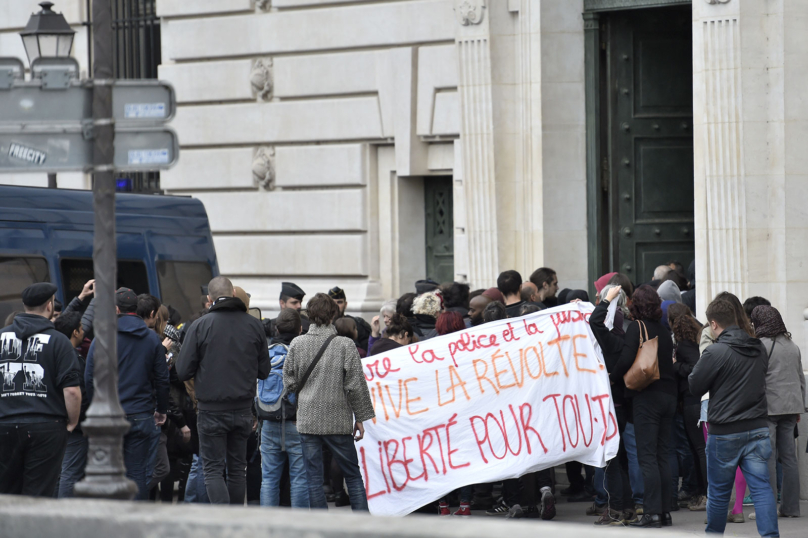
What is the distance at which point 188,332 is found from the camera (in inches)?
371

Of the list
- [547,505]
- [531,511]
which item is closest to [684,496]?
[547,505]

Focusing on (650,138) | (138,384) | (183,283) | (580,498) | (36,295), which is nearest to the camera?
(36,295)

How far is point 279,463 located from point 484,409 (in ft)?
5.27

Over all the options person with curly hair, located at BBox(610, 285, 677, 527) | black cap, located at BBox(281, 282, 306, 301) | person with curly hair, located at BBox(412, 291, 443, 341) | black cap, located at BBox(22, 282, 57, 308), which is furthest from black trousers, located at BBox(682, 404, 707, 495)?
black cap, located at BBox(22, 282, 57, 308)

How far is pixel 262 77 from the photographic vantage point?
1719cm

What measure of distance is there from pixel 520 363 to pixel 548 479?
1195 millimetres

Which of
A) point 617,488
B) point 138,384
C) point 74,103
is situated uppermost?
point 74,103

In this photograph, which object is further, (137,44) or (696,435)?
(137,44)

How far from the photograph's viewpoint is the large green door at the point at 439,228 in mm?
16500

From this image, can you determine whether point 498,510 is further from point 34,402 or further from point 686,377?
point 34,402

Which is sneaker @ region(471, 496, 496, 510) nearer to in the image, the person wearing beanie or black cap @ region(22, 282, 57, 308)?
the person wearing beanie

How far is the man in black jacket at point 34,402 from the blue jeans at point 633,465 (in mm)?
4252

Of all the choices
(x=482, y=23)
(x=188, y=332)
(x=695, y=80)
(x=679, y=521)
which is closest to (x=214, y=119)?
(x=482, y=23)

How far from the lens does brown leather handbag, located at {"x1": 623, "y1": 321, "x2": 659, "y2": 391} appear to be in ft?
31.2
